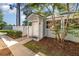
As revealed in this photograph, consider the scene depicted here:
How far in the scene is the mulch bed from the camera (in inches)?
86.4

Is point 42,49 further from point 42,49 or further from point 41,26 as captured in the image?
point 41,26

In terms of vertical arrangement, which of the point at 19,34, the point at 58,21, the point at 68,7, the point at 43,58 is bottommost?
the point at 43,58

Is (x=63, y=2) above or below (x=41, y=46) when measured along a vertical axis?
above

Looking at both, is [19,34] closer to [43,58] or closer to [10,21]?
[10,21]

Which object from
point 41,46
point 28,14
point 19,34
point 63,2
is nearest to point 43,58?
point 41,46

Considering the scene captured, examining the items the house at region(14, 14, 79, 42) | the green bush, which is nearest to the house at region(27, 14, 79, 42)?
the house at region(14, 14, 79, 42)

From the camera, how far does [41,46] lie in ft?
7.29

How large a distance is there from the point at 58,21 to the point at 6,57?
2.26 ft

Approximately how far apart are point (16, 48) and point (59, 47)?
47 cm

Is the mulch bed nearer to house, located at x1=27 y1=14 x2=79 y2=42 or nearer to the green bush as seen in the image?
house, located at x1=27 y1=14 x2=79 y2=42

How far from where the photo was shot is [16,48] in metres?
2.21

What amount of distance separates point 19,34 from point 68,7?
61 cm

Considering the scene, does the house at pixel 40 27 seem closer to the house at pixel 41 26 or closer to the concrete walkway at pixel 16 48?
the house at pixel 41 26

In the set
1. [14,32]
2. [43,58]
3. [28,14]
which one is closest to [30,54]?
[43,58]
